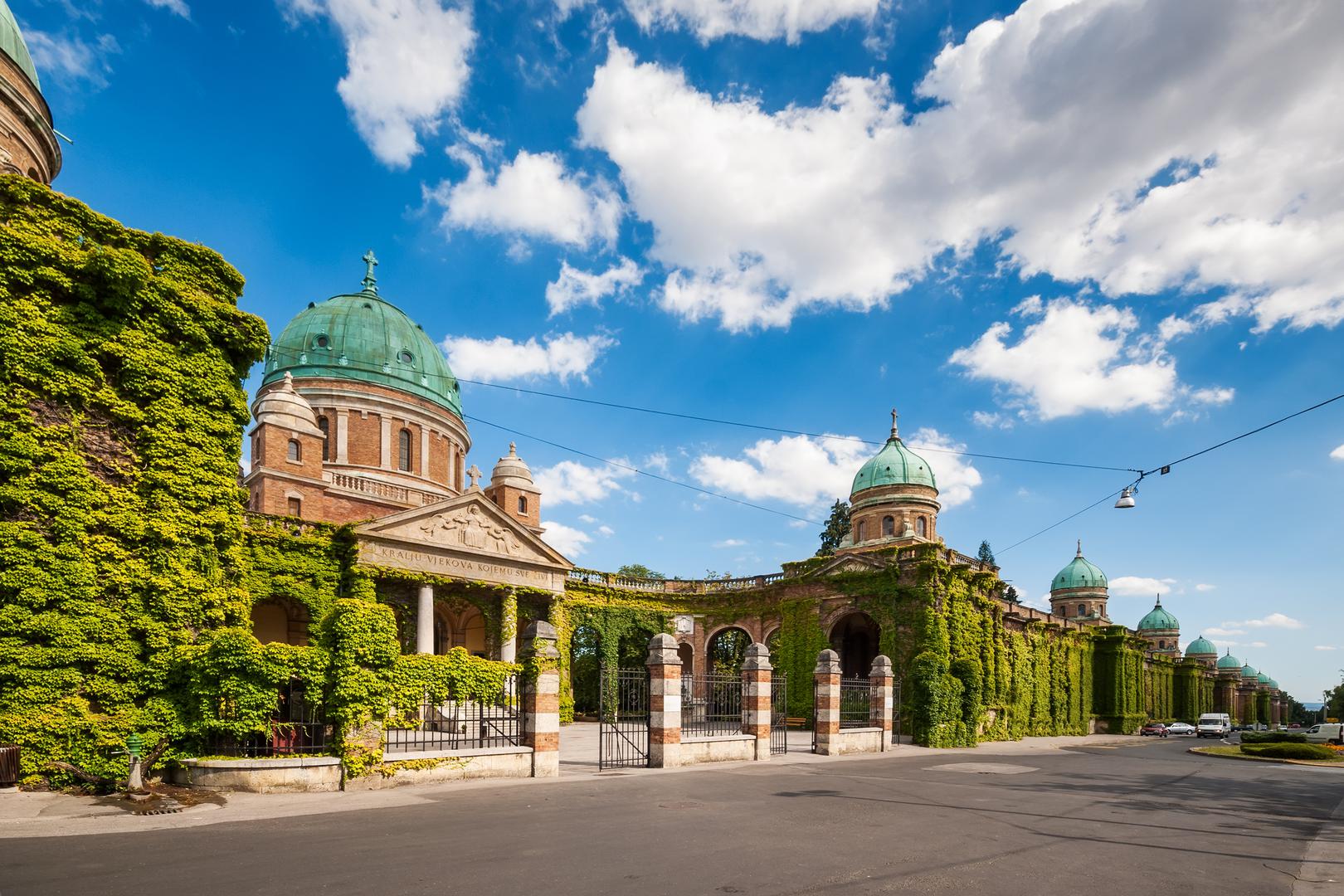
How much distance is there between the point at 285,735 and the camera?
15.9 meters

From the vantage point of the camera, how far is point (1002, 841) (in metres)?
11.1

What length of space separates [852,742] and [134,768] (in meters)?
19.5

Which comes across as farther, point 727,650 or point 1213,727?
point 1213,727

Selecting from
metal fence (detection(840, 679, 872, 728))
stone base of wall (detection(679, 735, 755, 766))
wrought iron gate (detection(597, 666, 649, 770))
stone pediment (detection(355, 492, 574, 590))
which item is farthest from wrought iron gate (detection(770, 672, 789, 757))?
stone pediment (detection(355, 492, 574, 590))

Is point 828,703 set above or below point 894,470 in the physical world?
below

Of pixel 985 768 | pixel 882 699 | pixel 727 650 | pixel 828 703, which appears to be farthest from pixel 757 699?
pixel 727 650

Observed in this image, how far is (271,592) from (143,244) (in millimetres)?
13793

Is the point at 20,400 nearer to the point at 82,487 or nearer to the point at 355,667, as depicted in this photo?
the point at 82,487

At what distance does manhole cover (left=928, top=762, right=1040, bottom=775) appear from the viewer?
21.0m

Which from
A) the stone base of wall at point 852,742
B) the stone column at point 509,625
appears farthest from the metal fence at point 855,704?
the stone column at point 509,625

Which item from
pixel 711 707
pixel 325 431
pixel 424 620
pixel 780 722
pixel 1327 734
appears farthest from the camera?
pixel 1327 734

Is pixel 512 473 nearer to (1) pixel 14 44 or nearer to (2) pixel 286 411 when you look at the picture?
(2) pixel 286 411

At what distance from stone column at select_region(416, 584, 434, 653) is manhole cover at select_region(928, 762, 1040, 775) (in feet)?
64.2

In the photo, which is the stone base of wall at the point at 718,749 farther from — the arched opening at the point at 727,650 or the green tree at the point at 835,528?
the green tree at the point at 835,528
